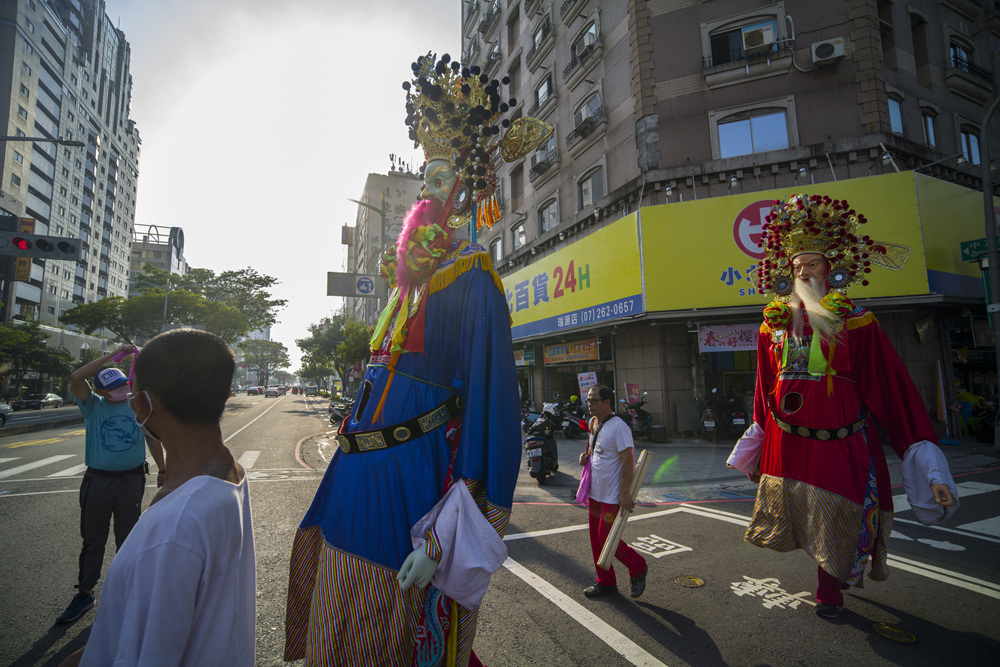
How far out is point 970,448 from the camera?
33.1 feet

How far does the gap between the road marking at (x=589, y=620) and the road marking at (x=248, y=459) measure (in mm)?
7595

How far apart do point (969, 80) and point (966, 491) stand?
1448 centimetres

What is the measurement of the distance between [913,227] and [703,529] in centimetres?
1012

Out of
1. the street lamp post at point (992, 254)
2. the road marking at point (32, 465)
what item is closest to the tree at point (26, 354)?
the road marking at point (32, 465)

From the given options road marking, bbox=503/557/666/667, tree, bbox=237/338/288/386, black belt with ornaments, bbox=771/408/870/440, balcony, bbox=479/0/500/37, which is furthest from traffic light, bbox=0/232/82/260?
tree, bbox=237/338/288/386

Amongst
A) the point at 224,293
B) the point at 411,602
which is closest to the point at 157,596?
the point at 411,602

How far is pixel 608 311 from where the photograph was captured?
12.7 m

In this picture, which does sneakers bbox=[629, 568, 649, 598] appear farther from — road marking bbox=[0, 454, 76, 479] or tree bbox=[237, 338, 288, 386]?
tree bbox=[237, 338, 288, 386]

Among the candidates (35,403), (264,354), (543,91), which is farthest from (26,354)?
(264,354)

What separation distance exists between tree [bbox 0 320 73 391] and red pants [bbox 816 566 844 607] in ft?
127

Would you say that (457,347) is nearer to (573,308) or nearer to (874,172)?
(573,308)

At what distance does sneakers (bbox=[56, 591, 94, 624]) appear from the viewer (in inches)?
119

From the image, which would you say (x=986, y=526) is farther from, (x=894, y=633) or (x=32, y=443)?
(x=32, y=443)

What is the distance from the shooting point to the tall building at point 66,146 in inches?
1447
